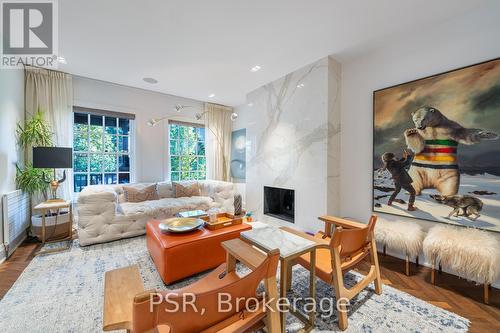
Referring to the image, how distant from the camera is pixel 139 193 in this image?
3.64 metres

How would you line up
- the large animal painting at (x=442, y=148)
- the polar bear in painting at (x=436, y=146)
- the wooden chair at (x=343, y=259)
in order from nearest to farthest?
the wooden chair at (x=343, y=259) → the large animal painting at (x=442, y=148) → the polar bear in painting at (x=436, y=146)

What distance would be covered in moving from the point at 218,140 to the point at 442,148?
163 inches

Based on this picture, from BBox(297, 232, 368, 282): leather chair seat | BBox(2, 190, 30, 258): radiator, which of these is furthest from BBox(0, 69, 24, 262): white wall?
BBox(297, 232, 368, 282): leather chair seat

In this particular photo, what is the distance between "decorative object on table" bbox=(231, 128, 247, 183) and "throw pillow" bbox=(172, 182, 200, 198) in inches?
47.7

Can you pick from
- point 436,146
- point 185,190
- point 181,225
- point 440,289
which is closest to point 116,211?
point 185,190

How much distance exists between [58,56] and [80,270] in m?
2.88

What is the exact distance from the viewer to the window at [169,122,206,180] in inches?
185

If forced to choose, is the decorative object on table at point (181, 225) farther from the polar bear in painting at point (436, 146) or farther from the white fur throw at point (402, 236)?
the polar bear in painting at point (436, 146)

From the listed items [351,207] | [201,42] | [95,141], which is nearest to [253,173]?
[351,207]

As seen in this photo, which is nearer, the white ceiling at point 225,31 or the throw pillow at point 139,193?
the white ceiling at point 225,31

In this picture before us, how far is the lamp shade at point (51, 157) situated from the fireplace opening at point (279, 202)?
3053 mm

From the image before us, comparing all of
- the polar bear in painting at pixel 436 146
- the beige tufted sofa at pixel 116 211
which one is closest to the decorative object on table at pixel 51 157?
the beige tufted sofa at pixel 116 211

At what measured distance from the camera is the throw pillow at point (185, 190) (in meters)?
4.07

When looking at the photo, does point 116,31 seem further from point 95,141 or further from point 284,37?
point 95,141
